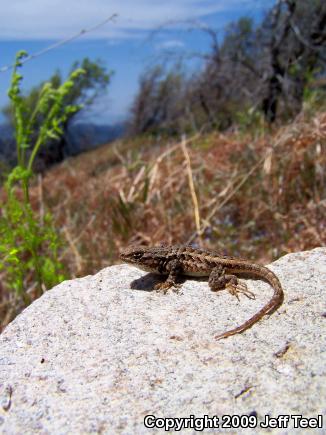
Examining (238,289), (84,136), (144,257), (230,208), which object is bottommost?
(84,136)

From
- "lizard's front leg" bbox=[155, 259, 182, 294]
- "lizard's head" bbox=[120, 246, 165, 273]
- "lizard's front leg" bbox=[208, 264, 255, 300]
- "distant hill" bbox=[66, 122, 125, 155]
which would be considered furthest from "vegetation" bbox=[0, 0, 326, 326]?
"distant hill" bbox=[66, 122, 125, 155]

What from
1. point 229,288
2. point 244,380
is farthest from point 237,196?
point 244,380

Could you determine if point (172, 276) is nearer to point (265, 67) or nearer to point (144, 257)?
point (144, 257)

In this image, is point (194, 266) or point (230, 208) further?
point (230, 208)

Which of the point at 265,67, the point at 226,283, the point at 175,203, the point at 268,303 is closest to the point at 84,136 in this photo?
the point at 265,67

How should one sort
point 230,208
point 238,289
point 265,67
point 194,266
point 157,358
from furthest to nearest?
point 265,67
point 230,208
point 194,266
point 238,289
point 157,358

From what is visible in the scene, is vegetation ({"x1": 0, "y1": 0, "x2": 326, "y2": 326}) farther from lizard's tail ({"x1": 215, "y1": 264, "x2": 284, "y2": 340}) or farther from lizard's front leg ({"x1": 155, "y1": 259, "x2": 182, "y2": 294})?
lizard's tail ({"x1": 215, "y1": 264, "x2": 284, "y2": 340})
